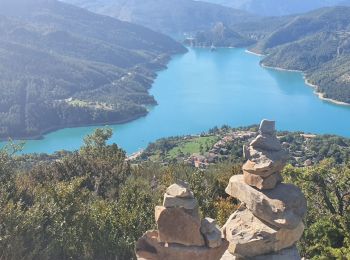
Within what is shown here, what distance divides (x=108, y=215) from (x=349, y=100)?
5939 inches

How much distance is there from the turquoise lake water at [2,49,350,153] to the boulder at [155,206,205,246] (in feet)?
320

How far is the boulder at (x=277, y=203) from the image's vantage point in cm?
1374

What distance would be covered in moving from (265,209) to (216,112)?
12833 centimetres

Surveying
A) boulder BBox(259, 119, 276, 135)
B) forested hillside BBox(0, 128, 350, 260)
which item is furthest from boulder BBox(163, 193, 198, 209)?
forested hillside BBox(0, 128, 350, 260)

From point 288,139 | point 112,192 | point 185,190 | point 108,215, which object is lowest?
point 288,139

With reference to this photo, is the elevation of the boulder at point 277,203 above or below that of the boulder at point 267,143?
below

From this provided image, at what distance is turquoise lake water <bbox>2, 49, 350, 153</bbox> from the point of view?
121875 millimetres

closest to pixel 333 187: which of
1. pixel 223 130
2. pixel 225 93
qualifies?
pixel 223 130

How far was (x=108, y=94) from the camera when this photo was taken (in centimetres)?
16462

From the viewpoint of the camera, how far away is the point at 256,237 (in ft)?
45.3

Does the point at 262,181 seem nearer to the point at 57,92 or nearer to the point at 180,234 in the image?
the point at 180,234

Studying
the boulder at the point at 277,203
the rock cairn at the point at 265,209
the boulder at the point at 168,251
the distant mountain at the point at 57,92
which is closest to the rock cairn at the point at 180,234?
the boulder at the point at 168,251

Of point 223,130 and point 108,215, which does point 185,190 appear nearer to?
point 108,215

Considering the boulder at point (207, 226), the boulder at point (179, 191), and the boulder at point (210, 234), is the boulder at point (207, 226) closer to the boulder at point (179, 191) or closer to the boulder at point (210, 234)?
the boulder at point (210, 234)
